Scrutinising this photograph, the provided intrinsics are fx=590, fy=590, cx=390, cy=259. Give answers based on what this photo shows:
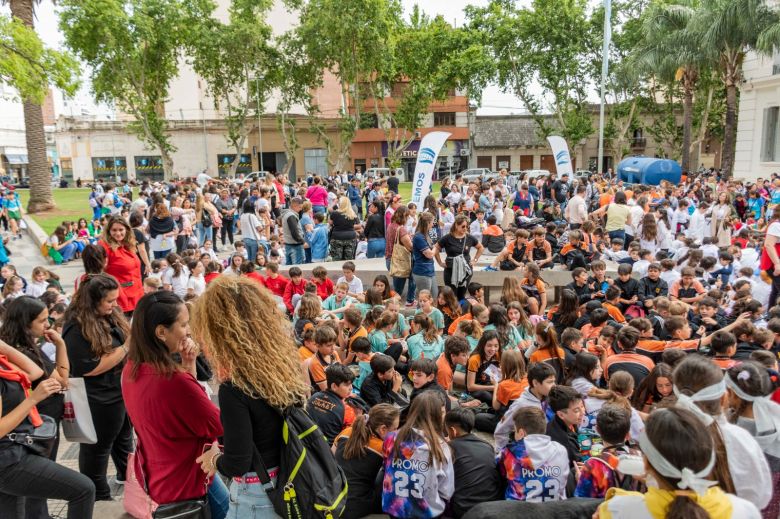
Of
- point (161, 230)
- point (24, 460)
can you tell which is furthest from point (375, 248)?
point (24, 460)

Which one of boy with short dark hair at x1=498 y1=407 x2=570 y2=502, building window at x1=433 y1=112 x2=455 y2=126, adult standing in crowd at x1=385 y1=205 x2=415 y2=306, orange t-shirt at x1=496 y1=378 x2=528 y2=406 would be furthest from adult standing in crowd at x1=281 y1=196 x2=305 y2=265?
building window at x1=433 y1=112 x2=455 y2=126

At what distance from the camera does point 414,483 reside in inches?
143

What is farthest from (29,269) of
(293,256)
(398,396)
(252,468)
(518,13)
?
(518,13)

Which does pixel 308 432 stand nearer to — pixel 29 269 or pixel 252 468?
pixel 252 468

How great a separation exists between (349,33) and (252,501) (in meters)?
36.4

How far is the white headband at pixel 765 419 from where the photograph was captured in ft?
11.5

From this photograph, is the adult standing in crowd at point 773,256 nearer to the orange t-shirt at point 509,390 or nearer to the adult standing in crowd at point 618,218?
the adult standing in crowd at point 618,218

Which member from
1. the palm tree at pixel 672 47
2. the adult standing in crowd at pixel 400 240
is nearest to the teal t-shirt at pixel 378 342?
the adult standing in crowd at pixel 400 240

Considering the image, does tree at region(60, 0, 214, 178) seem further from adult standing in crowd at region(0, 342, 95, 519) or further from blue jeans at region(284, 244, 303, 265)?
adult standing in crowd at region(0, 342, 95, 519)

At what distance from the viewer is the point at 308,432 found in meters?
2.53

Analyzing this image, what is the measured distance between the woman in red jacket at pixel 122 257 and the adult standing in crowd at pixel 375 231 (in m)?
5.48

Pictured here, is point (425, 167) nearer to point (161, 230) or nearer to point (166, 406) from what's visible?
point (161, 230)

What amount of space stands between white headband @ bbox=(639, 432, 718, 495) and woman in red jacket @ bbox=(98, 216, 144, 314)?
6.05 m

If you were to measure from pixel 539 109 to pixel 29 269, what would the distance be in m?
35.2
